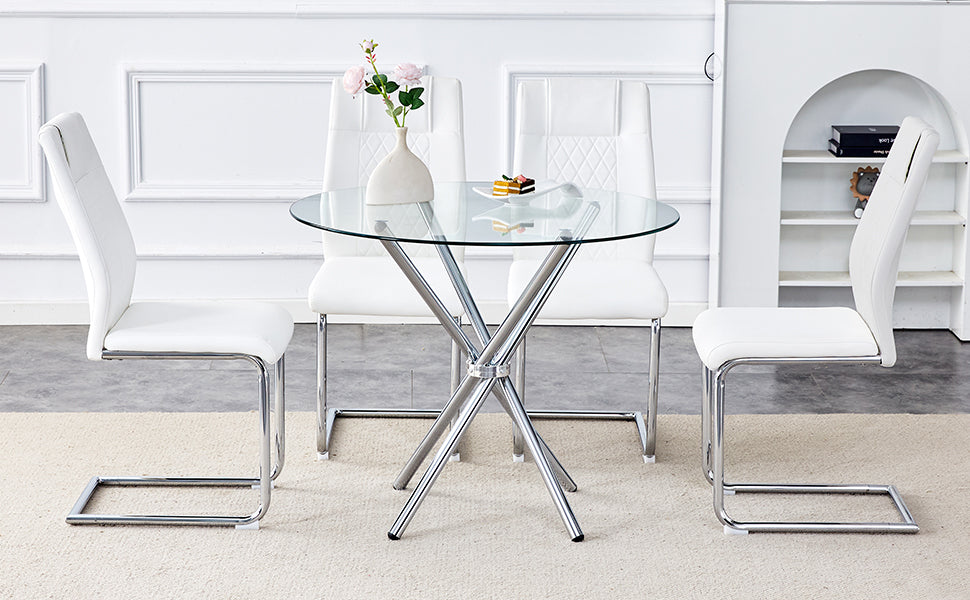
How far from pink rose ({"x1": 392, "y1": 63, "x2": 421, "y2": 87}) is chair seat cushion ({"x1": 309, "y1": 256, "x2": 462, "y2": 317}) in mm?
556

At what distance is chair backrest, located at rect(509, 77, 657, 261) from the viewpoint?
3539mm

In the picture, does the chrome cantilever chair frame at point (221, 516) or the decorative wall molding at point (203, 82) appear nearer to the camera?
the chrome cantilever chair frame at point (221, 516)

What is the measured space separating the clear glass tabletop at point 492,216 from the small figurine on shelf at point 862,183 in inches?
68.1

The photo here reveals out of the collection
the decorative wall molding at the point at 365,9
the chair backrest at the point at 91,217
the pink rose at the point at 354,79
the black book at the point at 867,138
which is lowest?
the chair backrest at the point at 91,217

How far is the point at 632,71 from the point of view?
→ 14.8 ft

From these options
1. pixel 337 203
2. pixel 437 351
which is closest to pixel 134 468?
pixel 337 203

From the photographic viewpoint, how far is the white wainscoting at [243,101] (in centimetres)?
443

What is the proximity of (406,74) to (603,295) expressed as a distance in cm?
80

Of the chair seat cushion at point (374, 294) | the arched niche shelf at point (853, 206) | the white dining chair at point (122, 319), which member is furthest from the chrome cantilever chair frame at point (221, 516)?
the arched niche shelf at point (853, 206)

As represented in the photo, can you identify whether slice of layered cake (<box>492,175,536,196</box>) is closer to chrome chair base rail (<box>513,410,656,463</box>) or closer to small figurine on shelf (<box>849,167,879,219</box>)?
chrome chair base rail (<box>513,410,656,463</box>)

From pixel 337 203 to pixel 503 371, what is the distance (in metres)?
0.61

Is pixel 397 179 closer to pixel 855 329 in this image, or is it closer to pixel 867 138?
pixel 855 329

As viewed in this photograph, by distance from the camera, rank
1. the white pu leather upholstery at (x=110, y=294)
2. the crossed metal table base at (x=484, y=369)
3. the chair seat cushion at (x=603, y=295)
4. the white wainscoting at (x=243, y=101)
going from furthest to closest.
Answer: the white wainscoting at (x=243, y=101) < the chair seat cushion at (x=603, y=295) < the crossed metal table base at (x=484, y=369) < the white pu leather upholstery at (x=110, y=294)

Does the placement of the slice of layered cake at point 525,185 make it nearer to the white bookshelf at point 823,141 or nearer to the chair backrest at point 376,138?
the chair backrest at point 376,138
